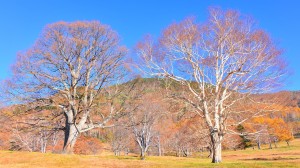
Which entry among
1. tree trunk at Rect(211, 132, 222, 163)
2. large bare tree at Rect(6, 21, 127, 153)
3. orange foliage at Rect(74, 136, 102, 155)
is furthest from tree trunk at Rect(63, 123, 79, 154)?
orange foliage at Rect(74, 136, 102, 155)

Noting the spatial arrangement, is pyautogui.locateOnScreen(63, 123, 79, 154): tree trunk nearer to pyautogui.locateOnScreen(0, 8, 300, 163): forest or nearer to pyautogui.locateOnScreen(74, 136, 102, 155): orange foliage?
pyautogui.locateOnScreen(0, 8, 300, 163): forest

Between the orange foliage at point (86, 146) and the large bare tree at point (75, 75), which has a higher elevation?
the large bare tree at point (75, 75)

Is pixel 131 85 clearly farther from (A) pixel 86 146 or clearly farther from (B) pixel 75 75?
(A) pixel 86 146

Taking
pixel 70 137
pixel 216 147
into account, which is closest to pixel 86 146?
pixel 70 137

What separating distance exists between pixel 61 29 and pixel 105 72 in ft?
16.3

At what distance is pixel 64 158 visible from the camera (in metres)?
17.4

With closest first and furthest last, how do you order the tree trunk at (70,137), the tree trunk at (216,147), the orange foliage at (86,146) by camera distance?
the tree trunk at (216,147), the tree trunk at (70,137), the orange foliage at (86,146)

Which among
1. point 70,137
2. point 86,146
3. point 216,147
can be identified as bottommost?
point 86,146

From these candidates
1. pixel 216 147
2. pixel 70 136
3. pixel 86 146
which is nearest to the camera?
pixel 216 147

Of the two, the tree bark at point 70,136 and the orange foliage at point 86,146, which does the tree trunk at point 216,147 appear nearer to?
the tree bark at point 70,136

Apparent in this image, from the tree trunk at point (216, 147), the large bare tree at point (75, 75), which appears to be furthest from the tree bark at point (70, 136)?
the tree trunk at point (216, 147)

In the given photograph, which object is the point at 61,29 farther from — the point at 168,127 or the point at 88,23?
the point at 168,127

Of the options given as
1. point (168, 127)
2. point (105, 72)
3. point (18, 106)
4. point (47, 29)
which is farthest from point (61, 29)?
point (168, 127)

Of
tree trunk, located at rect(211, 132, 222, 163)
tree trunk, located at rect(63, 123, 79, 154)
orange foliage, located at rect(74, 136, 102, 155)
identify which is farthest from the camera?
orange foliage, located at rect(74, 136, 102, 155)
